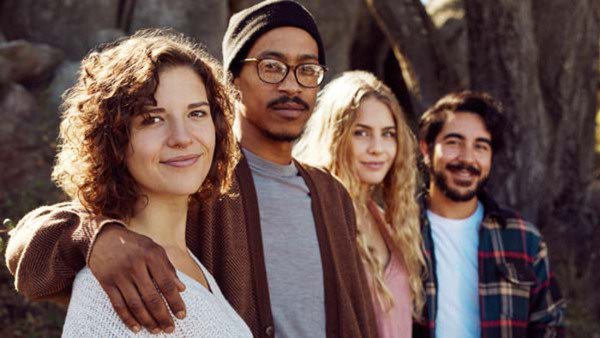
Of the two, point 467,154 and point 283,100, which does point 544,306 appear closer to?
point 467,154

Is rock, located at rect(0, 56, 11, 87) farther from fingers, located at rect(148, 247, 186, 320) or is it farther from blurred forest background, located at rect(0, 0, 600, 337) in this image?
fingers, located at rect(148, 247, 186, 320)

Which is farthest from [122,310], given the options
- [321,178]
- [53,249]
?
[321,178]

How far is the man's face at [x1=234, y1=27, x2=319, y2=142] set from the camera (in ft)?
10.8

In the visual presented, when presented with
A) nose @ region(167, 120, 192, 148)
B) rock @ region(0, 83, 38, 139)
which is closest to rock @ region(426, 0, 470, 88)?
rock @ region(0, 83, 38, 139)

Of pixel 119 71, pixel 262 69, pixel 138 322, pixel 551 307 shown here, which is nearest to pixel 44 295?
pixel 138 322

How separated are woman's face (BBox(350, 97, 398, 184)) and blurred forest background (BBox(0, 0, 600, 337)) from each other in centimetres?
235

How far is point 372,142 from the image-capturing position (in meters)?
3.97

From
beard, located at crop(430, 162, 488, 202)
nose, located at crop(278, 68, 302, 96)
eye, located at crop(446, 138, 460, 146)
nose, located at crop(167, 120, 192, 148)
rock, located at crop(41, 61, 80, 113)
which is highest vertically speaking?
rock, located at crop(41, 61, 80, 113)

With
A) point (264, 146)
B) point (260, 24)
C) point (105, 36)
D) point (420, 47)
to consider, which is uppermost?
point (105, 36)

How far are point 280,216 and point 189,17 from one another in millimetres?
6651

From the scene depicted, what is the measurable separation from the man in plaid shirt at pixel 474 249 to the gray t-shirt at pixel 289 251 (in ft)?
3.31

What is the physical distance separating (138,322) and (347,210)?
155cm

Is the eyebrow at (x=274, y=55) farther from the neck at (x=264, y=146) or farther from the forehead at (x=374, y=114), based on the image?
the forehead at (x=374, y=114)

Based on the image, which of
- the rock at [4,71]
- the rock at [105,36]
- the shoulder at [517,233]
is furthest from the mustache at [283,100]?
the rock at [105,36]
